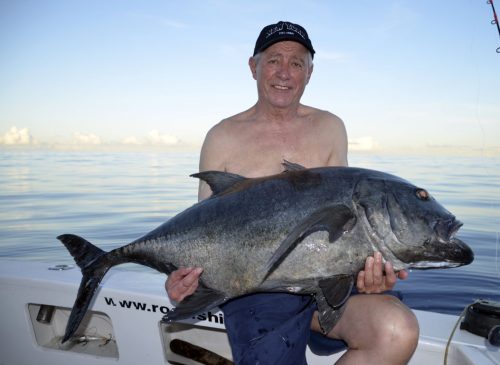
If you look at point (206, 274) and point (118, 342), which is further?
point (118, 342)

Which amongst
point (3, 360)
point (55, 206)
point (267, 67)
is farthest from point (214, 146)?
point (55, 206)

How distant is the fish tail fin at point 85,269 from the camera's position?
2576 millimetres

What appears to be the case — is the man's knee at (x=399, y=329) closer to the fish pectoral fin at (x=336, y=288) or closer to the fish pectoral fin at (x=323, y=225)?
the fish pectoral fin at (x=336, y=288)

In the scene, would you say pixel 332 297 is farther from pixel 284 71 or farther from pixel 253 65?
pixel 253 65

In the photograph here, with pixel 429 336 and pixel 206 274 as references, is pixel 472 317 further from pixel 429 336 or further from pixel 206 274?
pixel 206 274

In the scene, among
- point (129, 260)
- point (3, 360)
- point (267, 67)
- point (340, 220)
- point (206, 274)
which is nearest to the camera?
point (340, 220)

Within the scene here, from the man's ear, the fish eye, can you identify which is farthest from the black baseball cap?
the fish eye

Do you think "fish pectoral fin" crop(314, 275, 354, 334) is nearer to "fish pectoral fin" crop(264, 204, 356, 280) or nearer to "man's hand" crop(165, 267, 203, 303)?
"fish pectoral fin" crop(264, 204, 356, 280)

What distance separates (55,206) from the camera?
523 inches

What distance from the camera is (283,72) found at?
3.21 meters

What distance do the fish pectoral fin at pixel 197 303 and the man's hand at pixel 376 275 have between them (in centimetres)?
75

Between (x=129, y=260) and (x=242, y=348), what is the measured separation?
32.8 inches

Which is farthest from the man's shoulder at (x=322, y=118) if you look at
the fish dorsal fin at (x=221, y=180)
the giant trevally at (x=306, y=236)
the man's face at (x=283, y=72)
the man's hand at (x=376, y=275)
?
the man's hand at (x=376, y=275)

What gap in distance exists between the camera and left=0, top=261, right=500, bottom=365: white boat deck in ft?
10.4
